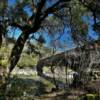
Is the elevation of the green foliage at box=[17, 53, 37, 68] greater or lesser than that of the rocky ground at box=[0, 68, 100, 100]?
greater

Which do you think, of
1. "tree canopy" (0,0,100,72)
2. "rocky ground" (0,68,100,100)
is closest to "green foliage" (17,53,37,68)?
"rocky ground" (0,68,100,100)

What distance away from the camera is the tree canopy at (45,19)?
1344 centimetres

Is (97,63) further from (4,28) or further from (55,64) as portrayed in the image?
(4,28)

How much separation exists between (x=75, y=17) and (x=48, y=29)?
1888mm

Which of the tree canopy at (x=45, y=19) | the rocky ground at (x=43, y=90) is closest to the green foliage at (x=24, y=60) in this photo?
the rocky ground at (x=43, y=90)

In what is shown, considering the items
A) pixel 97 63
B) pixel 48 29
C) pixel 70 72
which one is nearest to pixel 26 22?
pixel 48 29

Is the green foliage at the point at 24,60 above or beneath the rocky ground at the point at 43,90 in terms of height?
above

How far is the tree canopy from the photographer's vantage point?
13.4m

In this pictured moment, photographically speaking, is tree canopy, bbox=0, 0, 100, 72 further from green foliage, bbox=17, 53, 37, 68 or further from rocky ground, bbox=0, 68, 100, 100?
green foliage, bbox=17, 53, 37, 68

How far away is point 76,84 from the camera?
20.6m

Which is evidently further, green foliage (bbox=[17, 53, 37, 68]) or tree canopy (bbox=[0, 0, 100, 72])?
green foliage (bbox=[17, 53, 37, 68])

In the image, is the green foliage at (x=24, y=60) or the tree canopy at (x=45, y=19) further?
the green foliage at (x=24, y=60)

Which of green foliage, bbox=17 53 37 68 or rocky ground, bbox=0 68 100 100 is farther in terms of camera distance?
green foliage, bbox=17 53 37 68

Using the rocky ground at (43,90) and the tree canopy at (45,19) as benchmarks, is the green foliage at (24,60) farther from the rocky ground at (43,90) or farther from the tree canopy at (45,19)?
the tree canopy at (45,19)
